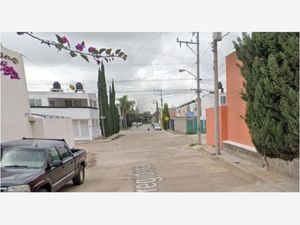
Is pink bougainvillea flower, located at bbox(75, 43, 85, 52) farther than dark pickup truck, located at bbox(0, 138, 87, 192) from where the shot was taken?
No

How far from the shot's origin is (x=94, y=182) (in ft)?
24.2

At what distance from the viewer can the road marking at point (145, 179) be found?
243 inches

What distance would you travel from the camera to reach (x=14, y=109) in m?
6.73

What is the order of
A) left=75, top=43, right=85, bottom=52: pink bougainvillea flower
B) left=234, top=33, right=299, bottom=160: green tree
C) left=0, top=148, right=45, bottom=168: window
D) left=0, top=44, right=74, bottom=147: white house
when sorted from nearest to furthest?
1. left=75, top=43, right=85, bottom=52: pink bougainvillea flower
2. left=234, top=33, right=299, bottom=160: green tree
3. left=0, top=148, right=45, bottom=168: window
4. left=0, top=44, right=74, bottom=147: white house

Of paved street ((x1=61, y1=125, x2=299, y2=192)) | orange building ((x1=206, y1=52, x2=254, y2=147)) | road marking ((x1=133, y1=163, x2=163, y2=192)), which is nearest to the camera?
paved street ((x1=61, y1=125, x2=299, y2=192))

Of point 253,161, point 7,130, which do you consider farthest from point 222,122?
point 7,130

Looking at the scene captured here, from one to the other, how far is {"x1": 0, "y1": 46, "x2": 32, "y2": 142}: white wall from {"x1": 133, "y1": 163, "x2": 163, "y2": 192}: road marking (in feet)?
11.3

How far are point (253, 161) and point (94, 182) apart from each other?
553 centimetres

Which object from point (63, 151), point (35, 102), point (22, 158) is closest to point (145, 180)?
point (63, 151)

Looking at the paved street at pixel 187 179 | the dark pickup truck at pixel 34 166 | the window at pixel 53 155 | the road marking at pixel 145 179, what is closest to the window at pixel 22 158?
the dark pickup truck at pixel 34 166

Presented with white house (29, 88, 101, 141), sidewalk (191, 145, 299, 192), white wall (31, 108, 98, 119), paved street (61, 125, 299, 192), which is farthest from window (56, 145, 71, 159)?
sidewalk (191, 145, 299, 192)

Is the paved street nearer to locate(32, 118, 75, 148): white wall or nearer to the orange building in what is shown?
the orange building

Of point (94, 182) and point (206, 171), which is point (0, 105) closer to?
point (94, 182)

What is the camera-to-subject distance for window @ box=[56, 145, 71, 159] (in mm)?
6059
